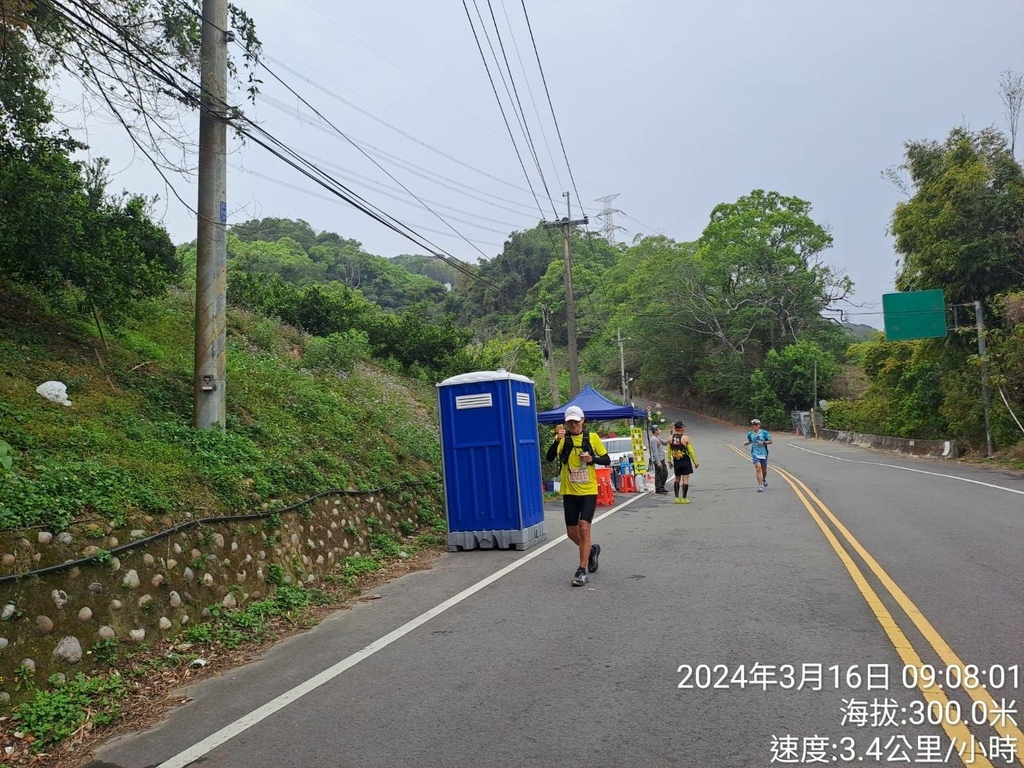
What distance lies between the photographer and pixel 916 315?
27.3 m

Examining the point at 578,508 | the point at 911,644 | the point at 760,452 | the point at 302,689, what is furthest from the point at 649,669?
the point at 760,452

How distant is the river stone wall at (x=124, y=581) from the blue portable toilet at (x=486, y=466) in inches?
106

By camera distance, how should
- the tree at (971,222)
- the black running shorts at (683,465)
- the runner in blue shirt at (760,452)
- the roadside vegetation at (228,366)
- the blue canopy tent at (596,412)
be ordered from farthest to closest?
the tree at (971,222)
the blue canopy tent at (596,412)
the runner in blue shirt at (760,452)
the black running shorts at (683,465)
the roadside vegetation at (228,366)

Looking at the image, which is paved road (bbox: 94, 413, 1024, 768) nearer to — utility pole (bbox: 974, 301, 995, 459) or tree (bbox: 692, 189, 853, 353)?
utility pole (bbox: 974, 301, 995, 459)

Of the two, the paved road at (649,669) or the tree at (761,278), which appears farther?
the tree at (761,278)

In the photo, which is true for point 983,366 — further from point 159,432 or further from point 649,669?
point 159,432

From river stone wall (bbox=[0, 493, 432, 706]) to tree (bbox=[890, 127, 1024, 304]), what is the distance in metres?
27.0

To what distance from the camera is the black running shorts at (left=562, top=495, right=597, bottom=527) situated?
8188 mm

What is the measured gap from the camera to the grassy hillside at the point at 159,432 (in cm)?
655

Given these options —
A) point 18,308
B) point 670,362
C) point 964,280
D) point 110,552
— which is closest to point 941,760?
point 110,552

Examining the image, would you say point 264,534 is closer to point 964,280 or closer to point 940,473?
point 940,473

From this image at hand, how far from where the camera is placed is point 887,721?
4.08m

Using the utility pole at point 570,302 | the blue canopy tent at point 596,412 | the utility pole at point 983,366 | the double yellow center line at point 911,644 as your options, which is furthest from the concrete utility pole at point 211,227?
the utility pole at point 983,366

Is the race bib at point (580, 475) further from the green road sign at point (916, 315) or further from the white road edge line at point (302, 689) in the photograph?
the green road sign at point (916, 315)
